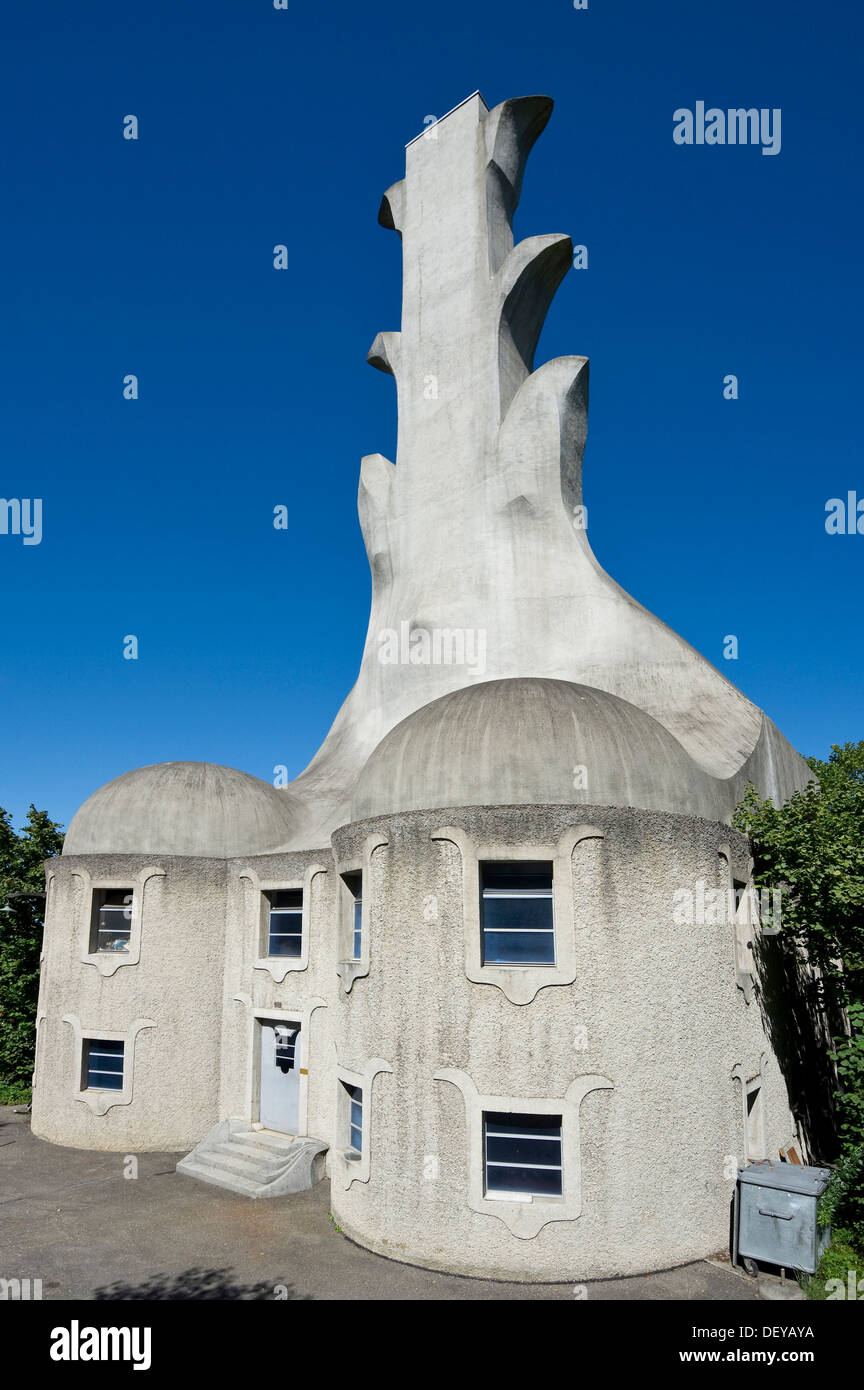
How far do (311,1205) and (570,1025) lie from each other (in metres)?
6.47

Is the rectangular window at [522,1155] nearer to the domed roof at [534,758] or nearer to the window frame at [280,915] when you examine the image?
the domed roof at [534,758]

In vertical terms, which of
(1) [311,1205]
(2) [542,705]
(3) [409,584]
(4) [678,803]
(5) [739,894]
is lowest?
(1) [311,1205]

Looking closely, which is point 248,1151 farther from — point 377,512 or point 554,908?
point 377,512

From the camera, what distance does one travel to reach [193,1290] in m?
11.9

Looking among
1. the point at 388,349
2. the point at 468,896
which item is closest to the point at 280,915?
the point at 468,896

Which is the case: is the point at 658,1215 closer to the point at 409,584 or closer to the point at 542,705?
the point at 542,705

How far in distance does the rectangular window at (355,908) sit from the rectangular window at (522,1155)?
3760 mm

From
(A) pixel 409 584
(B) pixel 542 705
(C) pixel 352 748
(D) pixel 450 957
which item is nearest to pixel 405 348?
(A) pixel 409 584

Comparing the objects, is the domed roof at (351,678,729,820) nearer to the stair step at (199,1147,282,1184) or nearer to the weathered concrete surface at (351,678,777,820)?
the weathered concrete surface at (351,678,777,820)

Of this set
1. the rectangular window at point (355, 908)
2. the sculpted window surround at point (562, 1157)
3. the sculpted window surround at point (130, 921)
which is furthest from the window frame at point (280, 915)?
the sculpted window surround at point (562, 1157)

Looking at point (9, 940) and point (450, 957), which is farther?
point (9, 940)

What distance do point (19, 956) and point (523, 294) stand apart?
899 inches

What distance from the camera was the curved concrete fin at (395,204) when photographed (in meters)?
26.5
